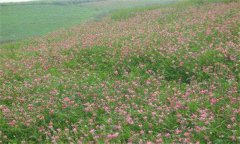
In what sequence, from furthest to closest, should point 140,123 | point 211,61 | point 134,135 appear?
1. point 211,61
2. point 140,123
3. point 134,135

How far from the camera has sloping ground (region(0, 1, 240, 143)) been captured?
704cm

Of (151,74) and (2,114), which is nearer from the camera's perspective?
(2,114)

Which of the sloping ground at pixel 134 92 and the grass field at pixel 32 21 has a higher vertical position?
the sloping ground at pixel 134 92

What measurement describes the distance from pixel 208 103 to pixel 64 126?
3102mm

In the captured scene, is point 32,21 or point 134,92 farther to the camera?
point 32,21

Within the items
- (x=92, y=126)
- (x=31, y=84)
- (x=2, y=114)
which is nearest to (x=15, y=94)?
(x=31, y=84)

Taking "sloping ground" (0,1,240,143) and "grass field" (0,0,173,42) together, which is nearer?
"sloping ground" (0,1,240,143)

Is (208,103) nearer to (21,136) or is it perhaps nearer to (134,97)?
(134,97)

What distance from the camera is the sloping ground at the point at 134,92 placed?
7.04 m

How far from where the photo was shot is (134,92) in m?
9.05

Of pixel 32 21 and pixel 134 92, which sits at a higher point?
pixel 134 92

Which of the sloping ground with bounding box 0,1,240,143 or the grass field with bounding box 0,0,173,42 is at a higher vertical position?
the sloping ground with bounding box 0,1,240,143

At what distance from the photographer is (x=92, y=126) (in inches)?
308

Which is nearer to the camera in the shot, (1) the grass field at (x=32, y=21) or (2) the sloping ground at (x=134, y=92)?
(2) the sloping ground at (x=134, y=92)
